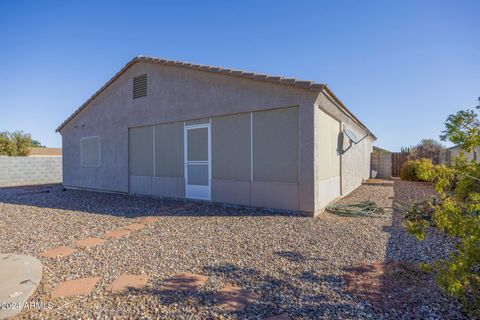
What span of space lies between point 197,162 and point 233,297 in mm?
6611

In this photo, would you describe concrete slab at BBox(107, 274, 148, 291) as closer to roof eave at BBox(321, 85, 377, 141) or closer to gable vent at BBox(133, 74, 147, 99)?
roof eave at BBox(321, 85, 377, 141)

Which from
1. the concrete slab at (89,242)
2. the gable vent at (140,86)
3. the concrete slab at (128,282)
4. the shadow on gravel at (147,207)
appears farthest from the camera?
the gable vent at (140,86)

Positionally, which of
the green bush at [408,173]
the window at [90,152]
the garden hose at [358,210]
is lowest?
the garden hose at [358,210]

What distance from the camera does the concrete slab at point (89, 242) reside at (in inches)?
196

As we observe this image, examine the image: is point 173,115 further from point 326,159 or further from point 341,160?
point 341,160

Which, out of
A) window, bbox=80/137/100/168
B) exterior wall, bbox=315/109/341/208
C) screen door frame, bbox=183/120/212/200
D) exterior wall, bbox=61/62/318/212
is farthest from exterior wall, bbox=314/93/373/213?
window, bbox=80/137/100/168

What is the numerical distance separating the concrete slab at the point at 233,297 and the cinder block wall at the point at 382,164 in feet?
65.4

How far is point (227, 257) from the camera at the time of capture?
4246 mm

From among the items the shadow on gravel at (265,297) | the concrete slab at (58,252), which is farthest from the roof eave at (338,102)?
the concrete slab at (58,252)

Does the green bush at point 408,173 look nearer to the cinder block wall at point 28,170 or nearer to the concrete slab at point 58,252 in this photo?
the concrete slab at point 58,252

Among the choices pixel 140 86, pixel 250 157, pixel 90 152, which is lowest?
pixel 250 157

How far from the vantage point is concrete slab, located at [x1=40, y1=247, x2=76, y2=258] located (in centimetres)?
448

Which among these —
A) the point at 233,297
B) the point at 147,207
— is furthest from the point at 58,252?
the point at 147,207

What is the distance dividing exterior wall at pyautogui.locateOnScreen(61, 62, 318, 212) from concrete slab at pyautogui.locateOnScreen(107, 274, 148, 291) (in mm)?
4760
